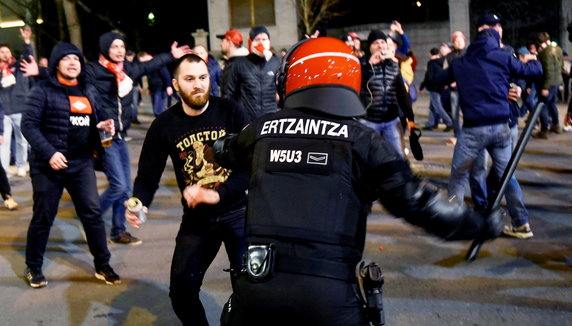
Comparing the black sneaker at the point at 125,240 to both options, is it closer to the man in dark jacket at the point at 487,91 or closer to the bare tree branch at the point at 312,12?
the man in dark jacket at the point at 487,91

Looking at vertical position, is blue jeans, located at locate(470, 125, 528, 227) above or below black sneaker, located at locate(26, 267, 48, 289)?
above

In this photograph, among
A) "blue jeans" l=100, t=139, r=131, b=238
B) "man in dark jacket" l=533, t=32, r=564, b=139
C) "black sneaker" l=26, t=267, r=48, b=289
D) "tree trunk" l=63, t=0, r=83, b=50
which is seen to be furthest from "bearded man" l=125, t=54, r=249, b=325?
"tree trunk" l=63, t=0, r=83, b=50

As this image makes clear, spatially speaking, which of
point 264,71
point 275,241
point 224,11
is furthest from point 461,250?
point 224,11

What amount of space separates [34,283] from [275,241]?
3726 mm

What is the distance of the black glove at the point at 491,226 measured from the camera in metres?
2.44

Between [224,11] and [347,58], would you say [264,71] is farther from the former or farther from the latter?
[224,11]

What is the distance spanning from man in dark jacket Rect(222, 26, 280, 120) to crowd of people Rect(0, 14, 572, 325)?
0.05 ft

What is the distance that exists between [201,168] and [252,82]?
11.6 ft

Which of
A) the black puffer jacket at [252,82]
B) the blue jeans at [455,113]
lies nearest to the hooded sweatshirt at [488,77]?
the black puffer jacket at [252,82]

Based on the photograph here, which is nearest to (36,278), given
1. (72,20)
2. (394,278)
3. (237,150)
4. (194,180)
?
(194,180)

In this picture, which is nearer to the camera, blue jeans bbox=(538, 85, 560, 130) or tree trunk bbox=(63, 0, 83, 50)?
blue jeans bbox=(538, 85, 560, 130)

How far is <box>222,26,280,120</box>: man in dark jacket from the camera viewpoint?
23.5ft

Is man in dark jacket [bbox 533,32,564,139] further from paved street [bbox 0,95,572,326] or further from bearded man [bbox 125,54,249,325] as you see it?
bearded man [bbox 125,54,249,325]

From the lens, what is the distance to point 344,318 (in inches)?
88.7
